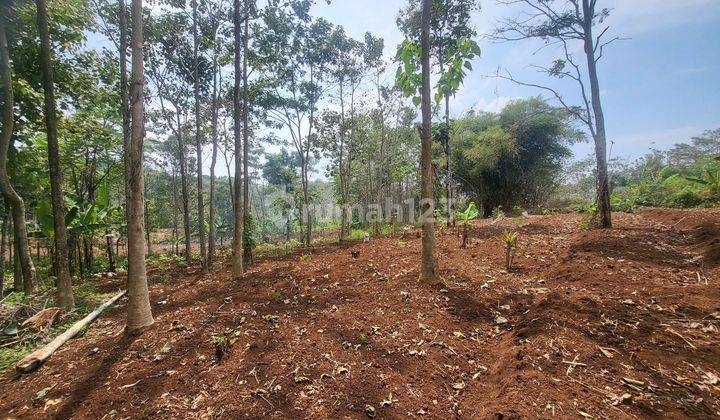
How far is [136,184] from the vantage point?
3.97m

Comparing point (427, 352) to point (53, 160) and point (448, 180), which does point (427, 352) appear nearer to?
point (53, 160)

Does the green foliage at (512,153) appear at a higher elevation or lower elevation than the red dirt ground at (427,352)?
higher

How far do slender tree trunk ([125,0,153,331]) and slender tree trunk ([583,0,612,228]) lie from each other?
10418mm

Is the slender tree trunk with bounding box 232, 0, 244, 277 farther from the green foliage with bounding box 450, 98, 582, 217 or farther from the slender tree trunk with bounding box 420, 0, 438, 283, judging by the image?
the green foliage with bounding box 450, 98, 582, 217

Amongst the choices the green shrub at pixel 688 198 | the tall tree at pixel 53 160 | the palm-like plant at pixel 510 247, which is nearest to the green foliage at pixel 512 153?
the green shrub at pixel 688 198

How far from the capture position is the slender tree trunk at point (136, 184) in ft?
12.9

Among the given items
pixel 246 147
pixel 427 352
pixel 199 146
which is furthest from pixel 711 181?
pixel 199 146

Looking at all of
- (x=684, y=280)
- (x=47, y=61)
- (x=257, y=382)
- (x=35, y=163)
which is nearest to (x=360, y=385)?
(x=257, y=382)

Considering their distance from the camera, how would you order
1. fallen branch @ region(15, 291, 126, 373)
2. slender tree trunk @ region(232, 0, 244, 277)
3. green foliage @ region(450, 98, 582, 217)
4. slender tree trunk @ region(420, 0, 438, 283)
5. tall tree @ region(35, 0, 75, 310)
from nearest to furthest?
1. fallen branch @ region(15, 291, 126, 373)
2. slender tree trunk @ region(420, 0, 438, 283)
3. tall tree @ region(35, 0, 75, 310)
4. slender tree trunk @ region(232, 0, 244, 277)
5. green foliage @ region(450, 98, 582, 217)

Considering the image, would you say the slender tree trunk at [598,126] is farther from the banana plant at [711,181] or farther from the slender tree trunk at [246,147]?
the slender tree trunk at [246,147]

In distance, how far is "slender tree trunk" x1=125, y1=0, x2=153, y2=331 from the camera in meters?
3.95

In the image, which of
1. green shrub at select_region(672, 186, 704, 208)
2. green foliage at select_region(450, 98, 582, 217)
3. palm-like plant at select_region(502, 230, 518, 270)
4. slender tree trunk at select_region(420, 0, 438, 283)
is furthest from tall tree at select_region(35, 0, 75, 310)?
green shrub at select_region(672, 186, 704, 208)

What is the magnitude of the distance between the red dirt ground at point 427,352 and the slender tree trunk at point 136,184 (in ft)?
1.60

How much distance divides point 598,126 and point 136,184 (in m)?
10.9
